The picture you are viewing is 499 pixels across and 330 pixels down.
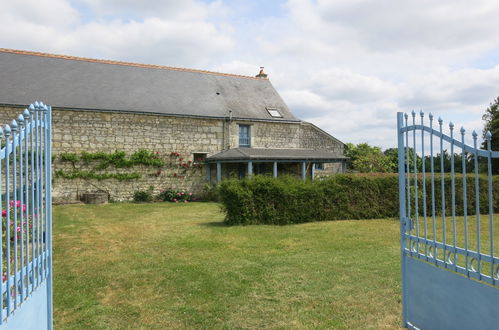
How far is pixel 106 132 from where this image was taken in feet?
58.9

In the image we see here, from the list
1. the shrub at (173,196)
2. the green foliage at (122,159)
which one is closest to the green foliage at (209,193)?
the shrub at (173,196)

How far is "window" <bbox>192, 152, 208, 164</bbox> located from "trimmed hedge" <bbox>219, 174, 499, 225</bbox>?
891 centimetres

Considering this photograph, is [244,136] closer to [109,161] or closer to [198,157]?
[198,157]

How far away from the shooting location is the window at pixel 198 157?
1978 cm

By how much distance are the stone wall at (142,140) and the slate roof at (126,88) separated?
0.46 m

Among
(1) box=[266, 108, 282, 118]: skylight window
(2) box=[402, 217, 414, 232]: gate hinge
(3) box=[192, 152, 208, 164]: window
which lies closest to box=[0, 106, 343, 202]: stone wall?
(3) box=[192, 152, 208, 164]: window

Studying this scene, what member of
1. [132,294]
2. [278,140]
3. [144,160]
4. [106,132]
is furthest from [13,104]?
[132,294]

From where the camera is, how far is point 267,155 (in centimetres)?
1853

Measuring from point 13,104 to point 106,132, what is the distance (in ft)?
12.5

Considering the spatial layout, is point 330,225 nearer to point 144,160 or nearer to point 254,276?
point 254,276

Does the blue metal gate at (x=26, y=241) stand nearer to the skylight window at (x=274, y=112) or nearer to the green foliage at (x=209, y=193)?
the green foliage at (x=209, y=193)

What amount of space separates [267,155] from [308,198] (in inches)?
290

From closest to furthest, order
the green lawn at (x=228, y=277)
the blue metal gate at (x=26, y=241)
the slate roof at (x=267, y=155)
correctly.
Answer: the blue metal gate at (x=26, y=241) < the green lawn at (x=228, y=277) < the slate roof at (x=267, y=155)

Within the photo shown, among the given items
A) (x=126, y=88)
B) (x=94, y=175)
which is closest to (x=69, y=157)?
(x=94, y=175)
